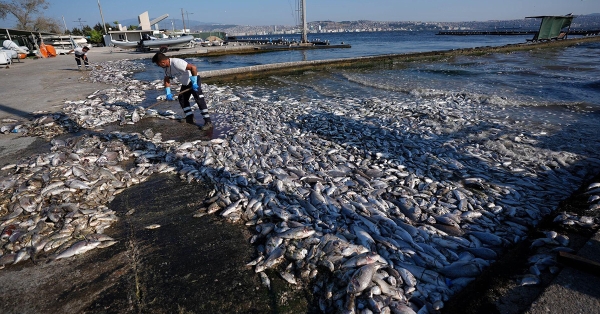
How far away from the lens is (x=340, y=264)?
3.06 meters

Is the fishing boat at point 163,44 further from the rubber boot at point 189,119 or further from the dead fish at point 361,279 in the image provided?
the dead fish at point 361,279

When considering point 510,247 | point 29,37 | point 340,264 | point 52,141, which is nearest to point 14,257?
point 340,264

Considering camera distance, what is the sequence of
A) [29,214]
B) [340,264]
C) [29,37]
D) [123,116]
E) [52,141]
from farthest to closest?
1. [29,37]
2. [123,116]
3. [52,141]
4. [29,214]
5. [340,264]

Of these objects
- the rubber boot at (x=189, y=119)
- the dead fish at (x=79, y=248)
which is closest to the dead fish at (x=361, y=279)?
the dead fish at (x=79, y=248)

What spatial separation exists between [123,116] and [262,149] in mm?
4934

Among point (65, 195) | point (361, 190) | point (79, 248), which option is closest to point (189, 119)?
point (65, 195)

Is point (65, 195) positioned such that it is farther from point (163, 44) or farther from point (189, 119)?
point (163, 44)

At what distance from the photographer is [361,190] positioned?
15.3 feet

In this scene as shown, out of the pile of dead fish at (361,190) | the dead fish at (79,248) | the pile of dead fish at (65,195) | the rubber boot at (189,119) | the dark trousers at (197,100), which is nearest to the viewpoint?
the pile of dead fish at (361,190)

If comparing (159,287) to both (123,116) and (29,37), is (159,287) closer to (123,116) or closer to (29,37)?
(123,116)

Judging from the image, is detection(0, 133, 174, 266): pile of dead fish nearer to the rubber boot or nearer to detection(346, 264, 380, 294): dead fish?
the rubber boot

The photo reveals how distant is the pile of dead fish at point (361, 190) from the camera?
119 inches

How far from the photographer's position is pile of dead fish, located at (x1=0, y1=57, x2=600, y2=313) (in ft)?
9.94

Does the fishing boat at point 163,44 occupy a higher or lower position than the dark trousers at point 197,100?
higher
